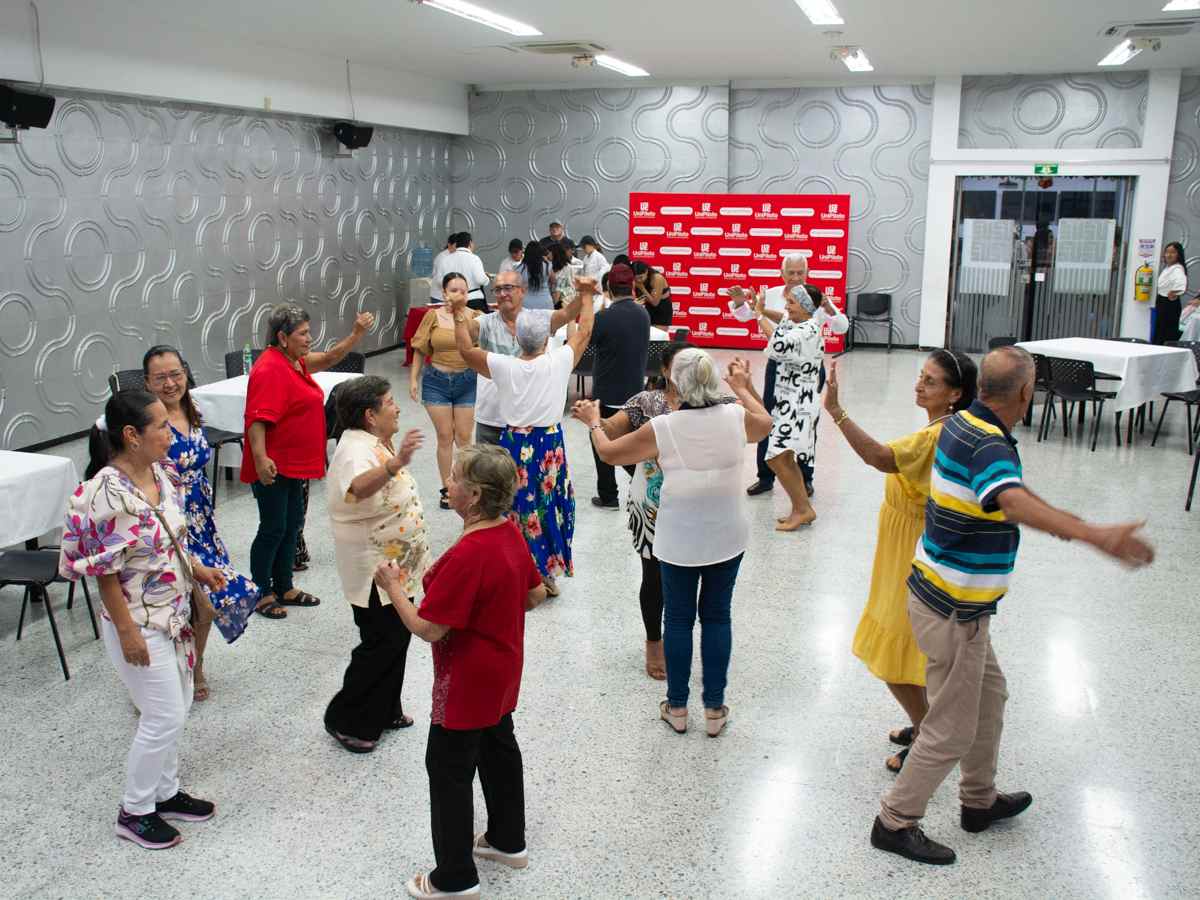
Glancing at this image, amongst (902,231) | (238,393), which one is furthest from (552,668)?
(902,231)

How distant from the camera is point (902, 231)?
1497 cm

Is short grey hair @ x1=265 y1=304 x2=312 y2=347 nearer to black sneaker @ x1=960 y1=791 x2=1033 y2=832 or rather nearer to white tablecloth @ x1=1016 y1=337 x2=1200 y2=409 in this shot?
black sneaker @ x1=960 y1=791 x2=1033 y2=832

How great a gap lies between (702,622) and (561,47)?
910 centimetres

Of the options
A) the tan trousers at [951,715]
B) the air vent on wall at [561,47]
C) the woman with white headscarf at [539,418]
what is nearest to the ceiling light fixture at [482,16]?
the air vent on wall at [561,47]

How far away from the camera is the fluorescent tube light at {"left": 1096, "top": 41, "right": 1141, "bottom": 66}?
1122 cm

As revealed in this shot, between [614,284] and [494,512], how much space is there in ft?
13.0

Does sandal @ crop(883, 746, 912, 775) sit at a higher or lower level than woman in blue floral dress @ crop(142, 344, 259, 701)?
lower

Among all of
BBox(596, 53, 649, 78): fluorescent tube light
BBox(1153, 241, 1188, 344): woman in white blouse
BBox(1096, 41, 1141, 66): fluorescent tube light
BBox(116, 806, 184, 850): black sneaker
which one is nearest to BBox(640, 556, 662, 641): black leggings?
BBox(116, 806, 184, 850): black sneaker

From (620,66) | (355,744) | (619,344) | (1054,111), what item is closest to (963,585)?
(355,744)

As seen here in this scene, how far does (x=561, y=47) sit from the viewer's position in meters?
11.6

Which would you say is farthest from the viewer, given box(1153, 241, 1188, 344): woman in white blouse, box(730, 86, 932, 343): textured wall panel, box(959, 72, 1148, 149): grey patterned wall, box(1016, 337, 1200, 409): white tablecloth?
box(730, 86, 932, 343): textured wall panel

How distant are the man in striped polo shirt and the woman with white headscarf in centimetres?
240

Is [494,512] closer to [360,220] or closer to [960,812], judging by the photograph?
[960,812]

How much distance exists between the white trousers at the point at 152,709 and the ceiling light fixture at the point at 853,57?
411 inches
